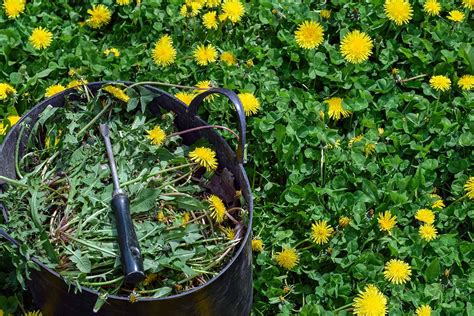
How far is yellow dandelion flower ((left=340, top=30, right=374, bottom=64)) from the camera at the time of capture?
2834 millimetres

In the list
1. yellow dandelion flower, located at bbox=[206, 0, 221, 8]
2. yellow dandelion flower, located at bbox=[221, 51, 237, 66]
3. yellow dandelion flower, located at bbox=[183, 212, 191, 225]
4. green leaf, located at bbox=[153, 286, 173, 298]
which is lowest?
green leaf, located at bbox=[153, 286, 173, 298]

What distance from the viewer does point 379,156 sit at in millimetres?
2705

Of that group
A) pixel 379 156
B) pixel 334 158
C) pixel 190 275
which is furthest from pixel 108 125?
pixel 379 156

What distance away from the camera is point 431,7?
9.75 ft

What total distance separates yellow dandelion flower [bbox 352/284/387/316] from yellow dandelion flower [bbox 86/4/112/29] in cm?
155

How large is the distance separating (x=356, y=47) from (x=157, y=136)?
3.19 feet

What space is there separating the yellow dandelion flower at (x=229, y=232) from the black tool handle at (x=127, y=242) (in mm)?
312

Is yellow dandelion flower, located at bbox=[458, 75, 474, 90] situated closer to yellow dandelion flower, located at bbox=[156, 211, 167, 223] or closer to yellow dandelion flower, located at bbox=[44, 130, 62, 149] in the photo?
yellow dandelion flower, located at bbox=[156, 211, 167, 223]

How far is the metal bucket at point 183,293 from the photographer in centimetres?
188

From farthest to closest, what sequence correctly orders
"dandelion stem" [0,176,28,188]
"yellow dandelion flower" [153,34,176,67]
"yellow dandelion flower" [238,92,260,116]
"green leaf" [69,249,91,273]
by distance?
"yellow dandelion flower" [153,34,176,67] → "yellow dandelion flower" [238,92,260,116] → "dandelion stem" [0,176,28,188] → "green leaf" [69,249,91,273]

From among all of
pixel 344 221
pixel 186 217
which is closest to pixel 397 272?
pixel 344 221

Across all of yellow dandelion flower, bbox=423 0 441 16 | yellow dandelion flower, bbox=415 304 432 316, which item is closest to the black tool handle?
yellow dandelion flower, bbox=415 304 432 316

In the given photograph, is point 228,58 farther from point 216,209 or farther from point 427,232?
point 427,232

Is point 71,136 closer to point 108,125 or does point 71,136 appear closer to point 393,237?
point 108,125
